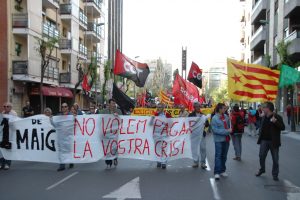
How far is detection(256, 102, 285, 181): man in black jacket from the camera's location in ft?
31.2

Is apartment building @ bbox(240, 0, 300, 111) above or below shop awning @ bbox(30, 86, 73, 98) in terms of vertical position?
above

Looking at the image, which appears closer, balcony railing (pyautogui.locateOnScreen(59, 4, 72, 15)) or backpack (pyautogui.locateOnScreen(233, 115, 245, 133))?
backpack (pyautogui.locateOnScreen(233, 115, 245, 133))

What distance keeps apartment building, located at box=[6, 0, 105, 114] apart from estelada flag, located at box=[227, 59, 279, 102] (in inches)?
848

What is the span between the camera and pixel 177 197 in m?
7.74

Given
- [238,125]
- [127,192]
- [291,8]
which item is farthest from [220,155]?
[291,8]

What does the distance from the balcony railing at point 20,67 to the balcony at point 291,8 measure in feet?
62.2

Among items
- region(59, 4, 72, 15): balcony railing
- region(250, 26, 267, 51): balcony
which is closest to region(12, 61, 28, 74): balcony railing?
region(59, 4, 72, 15): balcony railing

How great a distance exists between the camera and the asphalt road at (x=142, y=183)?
7902mm

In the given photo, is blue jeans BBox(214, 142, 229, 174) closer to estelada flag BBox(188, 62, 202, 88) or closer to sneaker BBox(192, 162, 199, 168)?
sneaker BBox(192, 162, 199, 168)

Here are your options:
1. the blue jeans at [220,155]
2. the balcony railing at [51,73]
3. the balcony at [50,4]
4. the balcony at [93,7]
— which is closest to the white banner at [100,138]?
the blue jeans at [220,155]

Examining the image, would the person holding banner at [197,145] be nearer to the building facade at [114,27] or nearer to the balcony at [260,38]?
the balcony at [260,38]

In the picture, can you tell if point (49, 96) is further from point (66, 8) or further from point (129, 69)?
point (129, 69)

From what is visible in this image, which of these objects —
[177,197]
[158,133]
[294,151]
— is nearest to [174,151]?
[158,133]

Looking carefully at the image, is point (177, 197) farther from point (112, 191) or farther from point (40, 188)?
point (40, 188)
